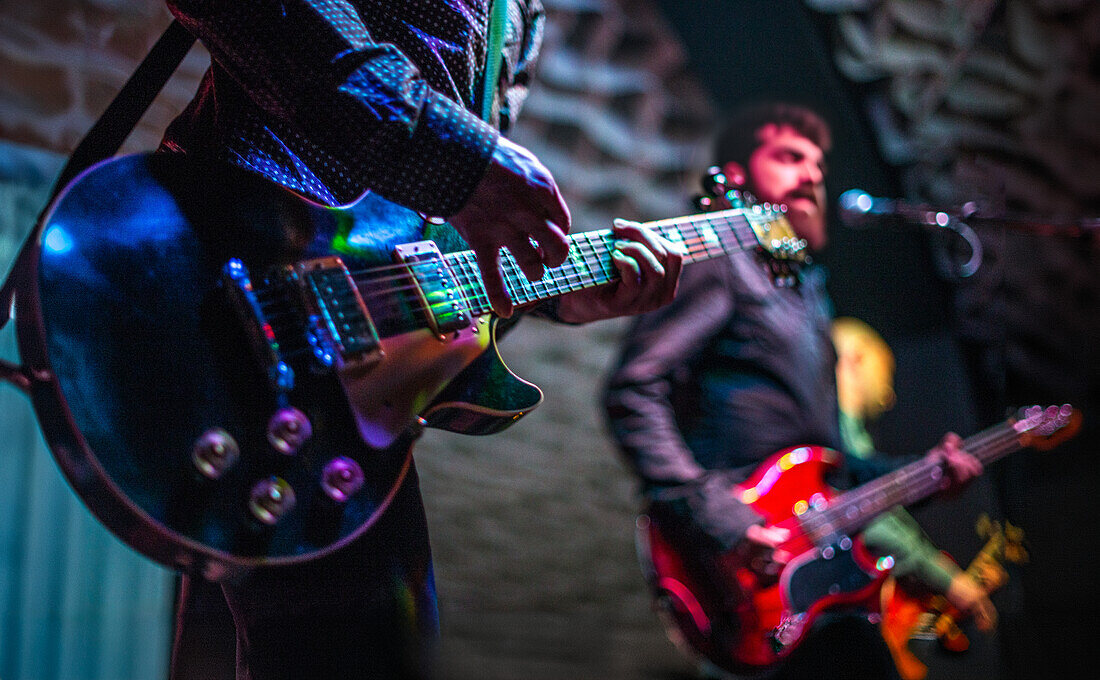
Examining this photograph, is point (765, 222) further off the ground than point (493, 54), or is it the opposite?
point (493, 54)

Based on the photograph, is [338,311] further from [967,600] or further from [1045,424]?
Result: [1045,424]

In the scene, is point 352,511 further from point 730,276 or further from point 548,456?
point 548,456

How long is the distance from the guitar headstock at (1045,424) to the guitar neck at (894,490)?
0.05m

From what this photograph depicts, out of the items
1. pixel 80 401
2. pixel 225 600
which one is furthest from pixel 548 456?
pixel 80 401

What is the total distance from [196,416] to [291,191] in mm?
279

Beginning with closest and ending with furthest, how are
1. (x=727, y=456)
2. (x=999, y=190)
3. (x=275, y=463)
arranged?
(x=275, y=463) → (x=727, y=456) → (x=999, y=190)

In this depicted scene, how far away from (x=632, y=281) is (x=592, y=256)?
74 millimetres

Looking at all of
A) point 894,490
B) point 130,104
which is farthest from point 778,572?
point 130,104

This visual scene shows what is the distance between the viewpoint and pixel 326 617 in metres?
0.89

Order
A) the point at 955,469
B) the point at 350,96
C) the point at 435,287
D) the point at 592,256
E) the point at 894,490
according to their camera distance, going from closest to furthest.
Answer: the point at 350,96 < the point at 435,287 < the point at 592,256 < the point at 894,490 < the point at 955,469

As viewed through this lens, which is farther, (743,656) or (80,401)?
(743,656)

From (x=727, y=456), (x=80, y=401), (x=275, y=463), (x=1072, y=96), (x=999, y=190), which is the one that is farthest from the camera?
(x=999, y=190)

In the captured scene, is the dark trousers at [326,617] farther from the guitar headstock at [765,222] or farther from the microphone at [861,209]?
the microphone at [861,209]

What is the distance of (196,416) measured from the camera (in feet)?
2.47
